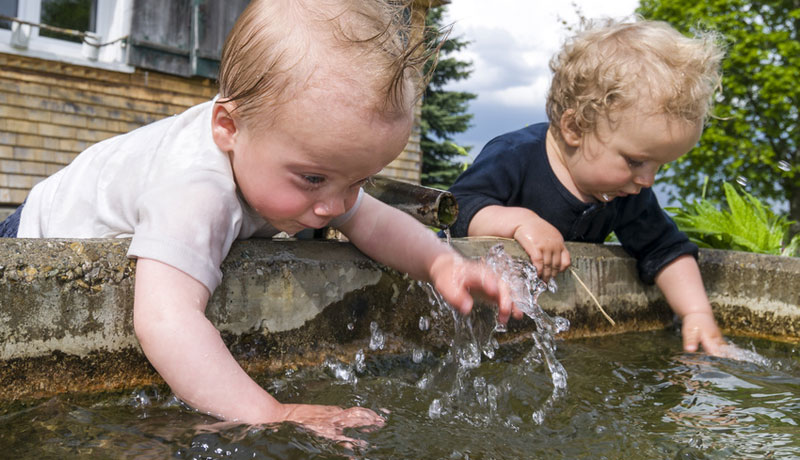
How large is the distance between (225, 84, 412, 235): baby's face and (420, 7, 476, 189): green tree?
17188 millimetres

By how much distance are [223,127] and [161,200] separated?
0.25 metres

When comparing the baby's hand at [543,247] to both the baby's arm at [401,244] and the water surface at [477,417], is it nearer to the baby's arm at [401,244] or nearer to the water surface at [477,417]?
the water surface at [477,417]

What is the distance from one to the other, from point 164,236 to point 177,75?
237 inches

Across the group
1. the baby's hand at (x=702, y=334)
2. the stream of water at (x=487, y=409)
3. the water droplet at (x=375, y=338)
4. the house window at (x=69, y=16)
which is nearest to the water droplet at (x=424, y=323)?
the stream of water at (x=487, y=409)

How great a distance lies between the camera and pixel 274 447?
1.26m

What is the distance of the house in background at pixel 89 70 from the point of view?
618cm

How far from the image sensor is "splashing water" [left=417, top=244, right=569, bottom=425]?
1714 mm

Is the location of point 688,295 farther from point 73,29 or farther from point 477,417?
point 73,29

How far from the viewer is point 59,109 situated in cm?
642

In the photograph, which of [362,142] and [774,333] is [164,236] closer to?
[362,142]

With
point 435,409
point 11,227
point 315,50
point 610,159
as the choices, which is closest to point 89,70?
point 11,227

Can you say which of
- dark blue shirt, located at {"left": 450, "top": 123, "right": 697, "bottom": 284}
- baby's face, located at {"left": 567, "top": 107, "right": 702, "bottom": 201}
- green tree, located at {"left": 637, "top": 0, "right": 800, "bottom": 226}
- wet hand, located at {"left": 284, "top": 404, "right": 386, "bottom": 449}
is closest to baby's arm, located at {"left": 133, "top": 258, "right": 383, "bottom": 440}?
wet hand, located at {"left": 284, "top": 404, "right": 386, "bottom": 449}

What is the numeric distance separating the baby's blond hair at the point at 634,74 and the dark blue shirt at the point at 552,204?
238mm

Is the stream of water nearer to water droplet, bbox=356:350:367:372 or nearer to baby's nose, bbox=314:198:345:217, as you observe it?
water droplet, bbox=356:350:367:372
